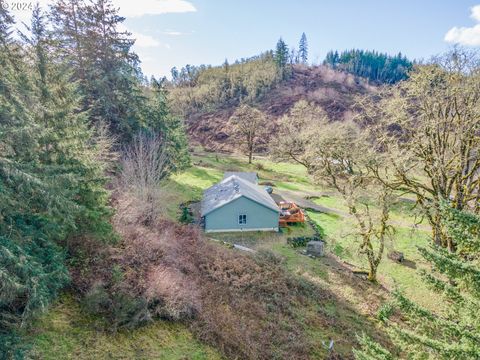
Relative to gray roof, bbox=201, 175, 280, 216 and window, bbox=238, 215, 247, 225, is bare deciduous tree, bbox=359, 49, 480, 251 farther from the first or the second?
window, bbox=238, 215, 247, 225

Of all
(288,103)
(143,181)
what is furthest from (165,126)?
(288,103)

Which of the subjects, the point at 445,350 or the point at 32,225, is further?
the point at 32,225

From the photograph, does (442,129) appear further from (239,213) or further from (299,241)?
(239,213)

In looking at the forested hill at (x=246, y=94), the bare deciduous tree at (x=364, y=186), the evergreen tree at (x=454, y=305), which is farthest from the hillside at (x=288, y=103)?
the evergreen tree at (x=454, y=305)

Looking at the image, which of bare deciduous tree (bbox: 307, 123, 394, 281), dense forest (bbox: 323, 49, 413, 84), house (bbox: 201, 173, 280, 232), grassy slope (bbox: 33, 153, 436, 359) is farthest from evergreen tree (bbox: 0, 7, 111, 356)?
dense forest (bbox: 323, 49, 413, 84)

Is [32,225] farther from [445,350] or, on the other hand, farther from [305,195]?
[305,195]

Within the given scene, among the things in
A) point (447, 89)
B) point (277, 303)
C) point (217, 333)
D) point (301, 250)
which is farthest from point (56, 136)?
point (301, 250)
